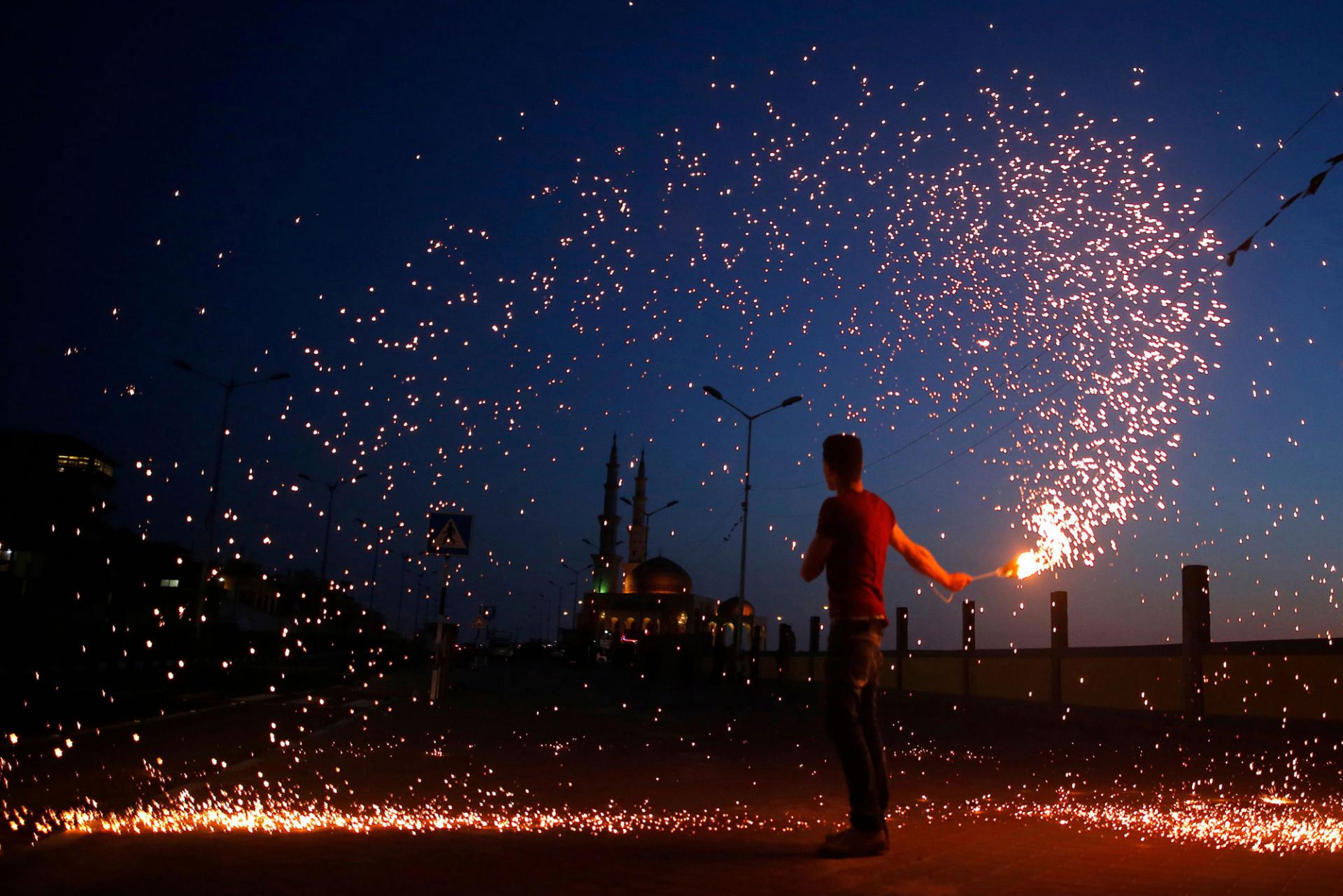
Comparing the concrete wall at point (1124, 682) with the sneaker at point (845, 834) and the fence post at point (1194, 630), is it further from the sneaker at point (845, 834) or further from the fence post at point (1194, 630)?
the sneaker at point (845, 834)

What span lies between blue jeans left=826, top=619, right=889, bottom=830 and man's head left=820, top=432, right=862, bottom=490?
67cm

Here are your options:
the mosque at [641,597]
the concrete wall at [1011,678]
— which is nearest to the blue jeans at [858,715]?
the concrete wall at [1011,678]

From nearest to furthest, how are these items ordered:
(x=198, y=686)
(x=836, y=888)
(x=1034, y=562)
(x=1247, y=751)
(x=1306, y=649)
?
(x=836, y=888) < (x=1034, y=562) < (x=1247, y=751) < (x=1306, y=649) < (x=198, y=686)

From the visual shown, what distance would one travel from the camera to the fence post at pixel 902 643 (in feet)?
106

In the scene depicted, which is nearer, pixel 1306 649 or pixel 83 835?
pixel 83 835

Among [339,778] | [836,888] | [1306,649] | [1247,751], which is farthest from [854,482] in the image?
[1306,649]

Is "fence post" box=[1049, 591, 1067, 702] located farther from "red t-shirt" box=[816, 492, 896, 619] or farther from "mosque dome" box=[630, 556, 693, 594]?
"mosque dome" box=[630, 556, 693, 594]

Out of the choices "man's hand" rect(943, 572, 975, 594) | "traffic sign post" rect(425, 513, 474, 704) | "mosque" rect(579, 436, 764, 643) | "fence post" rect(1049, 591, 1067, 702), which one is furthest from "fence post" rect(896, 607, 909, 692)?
"mosque" rect(579, 436, 764, 643)

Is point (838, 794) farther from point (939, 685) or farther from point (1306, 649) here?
point (939, 685)

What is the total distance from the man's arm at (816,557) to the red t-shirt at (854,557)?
2 cm

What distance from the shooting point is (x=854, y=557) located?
493 cm

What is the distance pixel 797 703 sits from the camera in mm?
24422

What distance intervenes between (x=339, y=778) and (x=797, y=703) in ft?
58.5

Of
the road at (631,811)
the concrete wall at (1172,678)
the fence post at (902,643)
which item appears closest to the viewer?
the road at (631,811)
